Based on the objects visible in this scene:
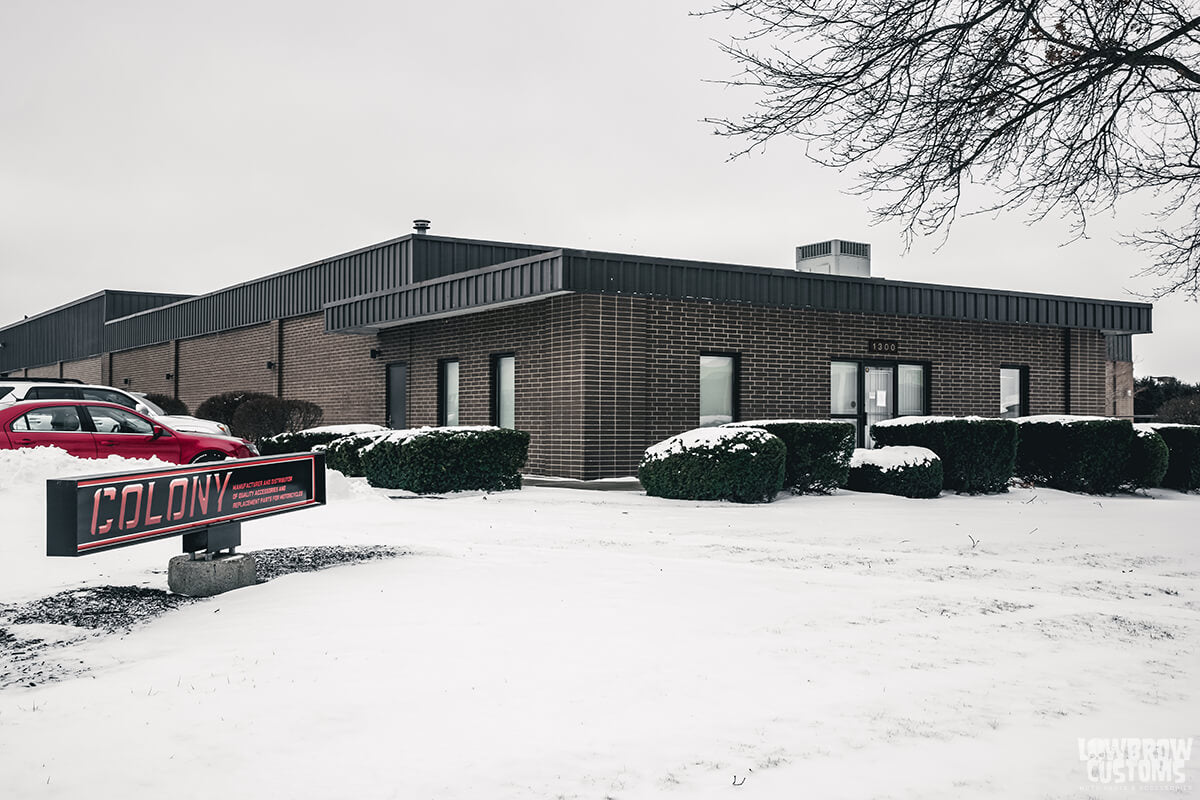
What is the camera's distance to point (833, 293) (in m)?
20.4

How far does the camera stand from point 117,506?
23.1 feet

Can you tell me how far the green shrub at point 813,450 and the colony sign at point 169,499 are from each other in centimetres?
803

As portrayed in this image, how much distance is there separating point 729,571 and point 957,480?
9.40 m

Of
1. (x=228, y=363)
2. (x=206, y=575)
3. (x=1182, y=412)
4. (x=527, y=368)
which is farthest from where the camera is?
(x=1182, y=412)

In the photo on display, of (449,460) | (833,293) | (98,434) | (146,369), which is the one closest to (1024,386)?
(833,293)

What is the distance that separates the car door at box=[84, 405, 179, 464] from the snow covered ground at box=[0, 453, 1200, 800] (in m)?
4.54

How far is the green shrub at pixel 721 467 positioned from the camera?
46.9 ft

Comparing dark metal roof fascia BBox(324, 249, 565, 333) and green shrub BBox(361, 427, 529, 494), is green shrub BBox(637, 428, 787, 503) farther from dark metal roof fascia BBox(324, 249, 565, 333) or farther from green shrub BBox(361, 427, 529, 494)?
dark metal roof fascia BBox(324, 249, 565, 333)

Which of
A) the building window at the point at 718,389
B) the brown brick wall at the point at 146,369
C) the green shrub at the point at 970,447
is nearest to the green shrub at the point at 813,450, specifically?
the green shrub at the point at 970,447

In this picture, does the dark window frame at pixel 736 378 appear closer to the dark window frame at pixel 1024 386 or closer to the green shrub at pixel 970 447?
the green shrub at pixel 970 447

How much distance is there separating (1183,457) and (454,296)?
1449cm

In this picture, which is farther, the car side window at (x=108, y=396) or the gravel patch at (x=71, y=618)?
the car side window at (x=108, y=396)

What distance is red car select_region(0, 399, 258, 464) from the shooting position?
46.8 feet

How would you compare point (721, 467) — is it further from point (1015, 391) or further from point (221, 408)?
point (221, 408)
